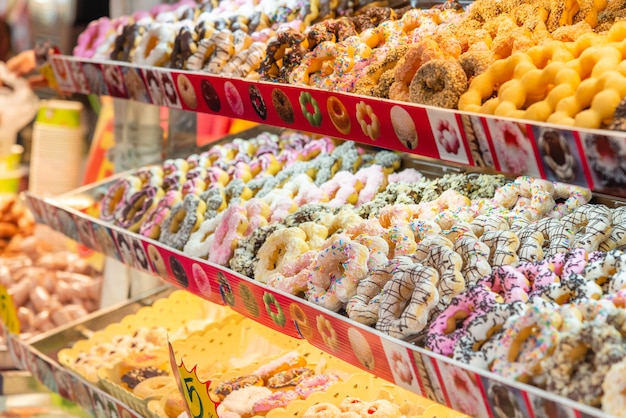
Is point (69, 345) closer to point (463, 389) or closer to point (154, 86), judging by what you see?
point (154, 86)

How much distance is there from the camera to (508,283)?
1.60 metres

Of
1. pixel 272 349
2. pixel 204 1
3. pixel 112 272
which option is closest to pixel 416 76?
pixel 272 349

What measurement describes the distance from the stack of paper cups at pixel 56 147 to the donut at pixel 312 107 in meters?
3.28

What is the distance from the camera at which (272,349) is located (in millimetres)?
2645

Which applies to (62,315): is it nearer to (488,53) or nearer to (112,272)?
(112,272)

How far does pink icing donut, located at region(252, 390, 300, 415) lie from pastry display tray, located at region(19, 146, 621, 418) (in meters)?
0.28

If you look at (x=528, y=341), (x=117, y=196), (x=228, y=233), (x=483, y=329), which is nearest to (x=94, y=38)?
(x=117, y=196)

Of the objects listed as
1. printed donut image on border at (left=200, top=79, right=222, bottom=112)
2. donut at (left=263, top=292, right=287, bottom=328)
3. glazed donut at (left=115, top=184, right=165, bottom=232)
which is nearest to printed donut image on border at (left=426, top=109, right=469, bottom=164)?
→ donut at (left=263, top=292, right=287, bottom=328)

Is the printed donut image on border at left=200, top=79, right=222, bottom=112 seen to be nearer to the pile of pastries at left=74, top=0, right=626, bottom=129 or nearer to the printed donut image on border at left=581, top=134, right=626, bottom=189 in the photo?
the pile of pastries at left=74, top=0, right=626, bottom=129

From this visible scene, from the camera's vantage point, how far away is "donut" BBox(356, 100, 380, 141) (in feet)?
5.47

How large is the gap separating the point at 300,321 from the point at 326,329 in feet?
0.35

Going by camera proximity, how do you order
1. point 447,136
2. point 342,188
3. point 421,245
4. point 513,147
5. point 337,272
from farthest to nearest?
point 342,188, point 337,272, point 421,245, point 447,136, point 513,147

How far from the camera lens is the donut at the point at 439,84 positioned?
1571 mm

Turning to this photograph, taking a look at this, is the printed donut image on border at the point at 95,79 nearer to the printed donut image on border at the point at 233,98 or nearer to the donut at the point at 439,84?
the printed donut image on border at the point at 233,98
